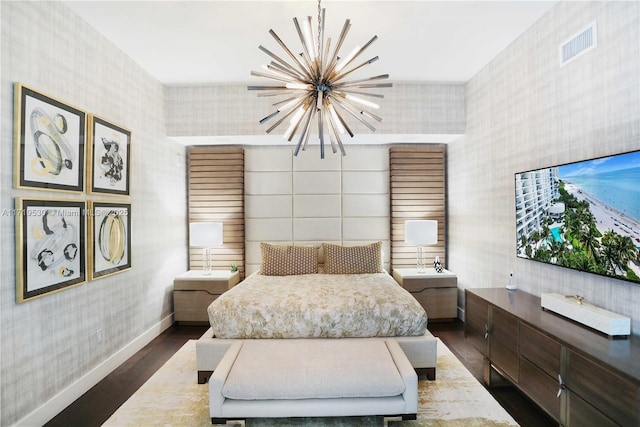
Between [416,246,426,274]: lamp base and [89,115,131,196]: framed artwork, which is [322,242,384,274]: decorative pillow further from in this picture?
[89,115,131,196]: framed artwork

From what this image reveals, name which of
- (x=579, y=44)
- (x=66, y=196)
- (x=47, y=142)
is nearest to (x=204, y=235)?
(x=66, y=196)


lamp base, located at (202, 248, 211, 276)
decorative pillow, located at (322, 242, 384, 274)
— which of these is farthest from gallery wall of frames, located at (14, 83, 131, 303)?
decorative pillow, located at (322, 242, 384, 274)

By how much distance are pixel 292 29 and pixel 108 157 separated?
200 centimetres

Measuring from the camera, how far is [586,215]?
210cm

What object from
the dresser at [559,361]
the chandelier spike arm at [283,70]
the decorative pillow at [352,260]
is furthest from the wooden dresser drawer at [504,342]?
the chandelier spike arm at [283,70]

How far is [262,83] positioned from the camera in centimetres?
399

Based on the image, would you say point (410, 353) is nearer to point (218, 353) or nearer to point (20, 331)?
point (218, 353)

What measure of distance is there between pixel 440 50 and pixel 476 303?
7.98ft

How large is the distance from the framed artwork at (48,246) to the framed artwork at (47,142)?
0.15 m

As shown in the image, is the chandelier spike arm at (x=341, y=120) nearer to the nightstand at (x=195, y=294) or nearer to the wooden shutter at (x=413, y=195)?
the wooden shutter at (x=413, y=195)

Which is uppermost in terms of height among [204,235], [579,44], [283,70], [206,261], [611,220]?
[579,44]

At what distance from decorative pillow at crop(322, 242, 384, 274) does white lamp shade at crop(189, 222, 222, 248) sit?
4.71ft

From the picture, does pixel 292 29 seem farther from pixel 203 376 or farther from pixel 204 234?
pixel 203 376

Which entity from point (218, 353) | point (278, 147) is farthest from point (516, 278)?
point (278, 147)
